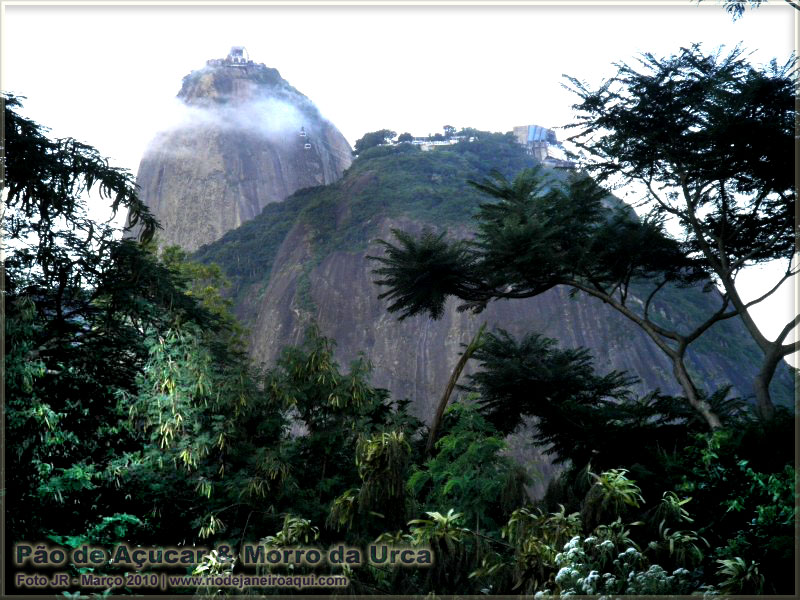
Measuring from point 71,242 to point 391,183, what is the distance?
4266cm

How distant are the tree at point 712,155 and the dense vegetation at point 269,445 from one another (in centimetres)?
72

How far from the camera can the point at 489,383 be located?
14.1 m

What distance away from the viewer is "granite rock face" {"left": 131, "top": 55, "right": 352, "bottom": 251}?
65.2 m

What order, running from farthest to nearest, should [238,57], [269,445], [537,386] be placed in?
[238,57] → [537,386] → [269,445]

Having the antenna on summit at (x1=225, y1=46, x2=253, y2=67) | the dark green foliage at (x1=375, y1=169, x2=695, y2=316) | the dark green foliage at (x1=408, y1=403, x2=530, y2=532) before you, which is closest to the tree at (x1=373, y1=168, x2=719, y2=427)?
the dark green foliage at (x1=375, y1=169, x2=695, y2=316)

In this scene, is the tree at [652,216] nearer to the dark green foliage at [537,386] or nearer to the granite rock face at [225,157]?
the dark green foliage at [537,386]

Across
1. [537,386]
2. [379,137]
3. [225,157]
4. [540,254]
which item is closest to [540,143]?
[379,137]

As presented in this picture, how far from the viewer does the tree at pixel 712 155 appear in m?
10.8

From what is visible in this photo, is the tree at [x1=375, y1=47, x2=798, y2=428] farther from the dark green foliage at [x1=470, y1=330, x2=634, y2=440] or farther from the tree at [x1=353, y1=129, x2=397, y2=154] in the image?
the tree at [x1=353, y1=129, x2=397, y2=154]

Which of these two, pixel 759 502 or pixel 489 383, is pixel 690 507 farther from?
pixel 489 383

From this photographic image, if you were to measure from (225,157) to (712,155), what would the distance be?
57952mm

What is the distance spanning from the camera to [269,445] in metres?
10.4

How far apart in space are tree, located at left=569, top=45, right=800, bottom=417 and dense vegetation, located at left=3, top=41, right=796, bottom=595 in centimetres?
72
